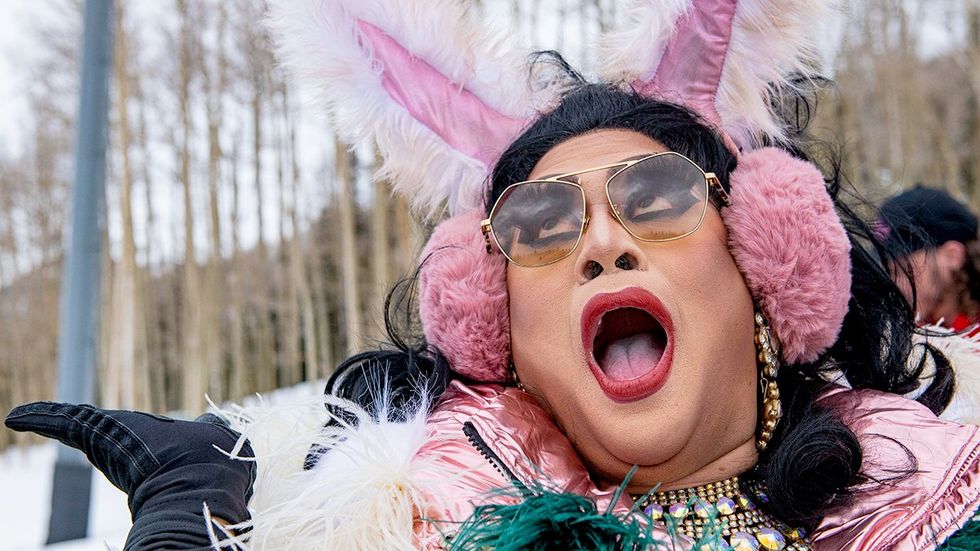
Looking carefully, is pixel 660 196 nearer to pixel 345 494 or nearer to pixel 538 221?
pixel 538 221

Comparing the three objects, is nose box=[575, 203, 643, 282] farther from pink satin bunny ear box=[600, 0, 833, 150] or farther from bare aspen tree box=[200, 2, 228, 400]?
bare aspen tree box=[200, 2, 228, 400]

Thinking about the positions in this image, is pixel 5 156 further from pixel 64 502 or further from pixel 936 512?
pixel 936 512

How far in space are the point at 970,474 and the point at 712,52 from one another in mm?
981

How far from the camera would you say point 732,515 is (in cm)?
147

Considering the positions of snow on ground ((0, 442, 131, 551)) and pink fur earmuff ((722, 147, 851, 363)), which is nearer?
pink fur earmuff ((722, 147, 851, 363))

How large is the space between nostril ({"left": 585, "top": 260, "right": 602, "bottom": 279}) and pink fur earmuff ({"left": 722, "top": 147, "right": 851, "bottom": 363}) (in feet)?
1.02

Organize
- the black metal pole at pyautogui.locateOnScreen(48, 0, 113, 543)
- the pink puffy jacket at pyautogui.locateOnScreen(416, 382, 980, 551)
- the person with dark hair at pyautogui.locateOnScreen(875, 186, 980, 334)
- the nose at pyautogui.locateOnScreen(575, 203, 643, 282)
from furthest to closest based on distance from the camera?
the black metal pole at pyautogui.locateOnScreen(48, 0, 113, 543), the person with dark hair at pyautogui.locateOnScreen(875, 186, 980, 334), the nose at pyautogui.locateOnScreen(575, 203, 643, 282), the pink puffy jacket at pyautogui.locateOnScreen(416, 382, 980, 551)

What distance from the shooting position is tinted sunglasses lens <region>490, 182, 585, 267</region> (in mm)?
1515

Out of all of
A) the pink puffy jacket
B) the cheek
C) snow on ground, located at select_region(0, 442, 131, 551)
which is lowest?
snow on ground, located at select_region(0, 442, 131, 551)

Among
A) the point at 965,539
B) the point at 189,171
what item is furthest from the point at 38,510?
the point at 965,539

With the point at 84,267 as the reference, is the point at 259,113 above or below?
above

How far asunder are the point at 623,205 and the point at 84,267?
3.64 meters

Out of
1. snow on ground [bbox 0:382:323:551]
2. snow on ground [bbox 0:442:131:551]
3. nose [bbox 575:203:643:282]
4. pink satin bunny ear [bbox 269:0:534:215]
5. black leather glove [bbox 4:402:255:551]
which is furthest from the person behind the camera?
snow on ground [bbox 0:442:131:551]

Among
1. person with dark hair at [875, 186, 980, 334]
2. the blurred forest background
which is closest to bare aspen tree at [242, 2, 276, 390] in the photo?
the blurred forest background
